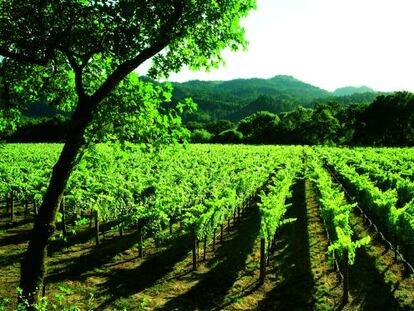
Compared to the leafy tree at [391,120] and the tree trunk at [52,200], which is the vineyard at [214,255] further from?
the leafy tree at [391,120]

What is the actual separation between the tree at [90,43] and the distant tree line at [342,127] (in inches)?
3435

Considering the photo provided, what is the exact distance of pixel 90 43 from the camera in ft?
27.0

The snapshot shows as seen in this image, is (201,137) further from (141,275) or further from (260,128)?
(141,275)

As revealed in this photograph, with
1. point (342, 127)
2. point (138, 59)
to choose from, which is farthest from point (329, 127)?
point (138, 59)

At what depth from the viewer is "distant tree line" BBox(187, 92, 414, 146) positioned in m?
85.6

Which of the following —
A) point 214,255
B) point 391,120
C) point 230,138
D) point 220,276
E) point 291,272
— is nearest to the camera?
point 220,276

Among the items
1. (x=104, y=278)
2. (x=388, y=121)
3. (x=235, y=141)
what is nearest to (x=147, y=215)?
(x=104, y=278)

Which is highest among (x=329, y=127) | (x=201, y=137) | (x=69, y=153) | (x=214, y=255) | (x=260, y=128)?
(x=260, y=128)

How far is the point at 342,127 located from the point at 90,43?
108041 mm

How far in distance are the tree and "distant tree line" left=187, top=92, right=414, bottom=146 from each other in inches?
3435

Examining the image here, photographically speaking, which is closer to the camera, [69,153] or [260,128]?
[69,153]

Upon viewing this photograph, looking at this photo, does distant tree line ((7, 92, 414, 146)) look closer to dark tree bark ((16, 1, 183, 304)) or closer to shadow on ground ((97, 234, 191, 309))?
shadow on ground ((97, 234, 191, 309))

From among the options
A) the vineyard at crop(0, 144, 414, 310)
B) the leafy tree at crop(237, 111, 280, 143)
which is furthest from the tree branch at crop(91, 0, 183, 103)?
the leafy tree at crop(237, 111, 280, 143)

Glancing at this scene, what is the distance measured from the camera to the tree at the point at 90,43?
7.63 metres
